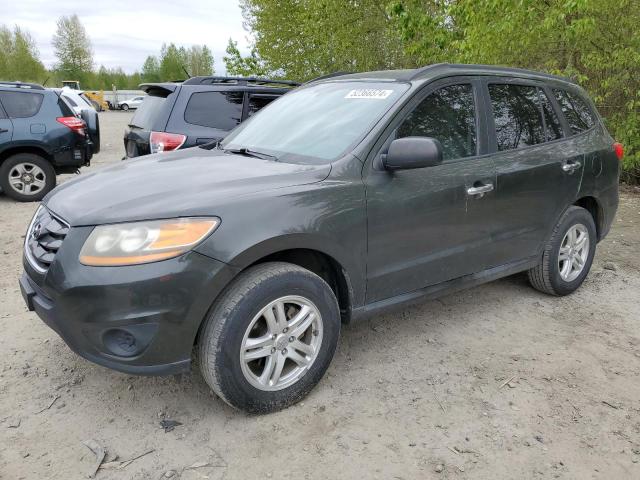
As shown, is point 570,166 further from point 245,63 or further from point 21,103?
point 245,63

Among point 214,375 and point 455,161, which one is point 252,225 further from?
point 455,161

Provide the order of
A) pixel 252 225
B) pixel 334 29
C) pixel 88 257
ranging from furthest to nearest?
pixel 334 29
pixel 252 225
pixel 88 257

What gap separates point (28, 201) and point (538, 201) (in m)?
7.17

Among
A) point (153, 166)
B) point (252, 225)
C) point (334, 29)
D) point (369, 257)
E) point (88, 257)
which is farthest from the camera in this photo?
point (334, 29)

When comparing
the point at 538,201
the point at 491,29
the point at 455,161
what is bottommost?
the point at 538,201

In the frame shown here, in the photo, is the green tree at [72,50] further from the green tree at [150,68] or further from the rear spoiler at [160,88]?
the rear spoiler at [160,88]

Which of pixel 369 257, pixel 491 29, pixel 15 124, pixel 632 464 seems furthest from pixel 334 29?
pixel 632 464

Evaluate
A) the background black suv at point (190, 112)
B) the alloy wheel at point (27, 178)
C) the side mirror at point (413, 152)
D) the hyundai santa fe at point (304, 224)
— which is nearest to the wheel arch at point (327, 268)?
the hyundai santa fe at point (304, 224)

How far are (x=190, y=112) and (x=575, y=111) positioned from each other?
401 cm

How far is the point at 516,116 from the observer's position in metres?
3.82

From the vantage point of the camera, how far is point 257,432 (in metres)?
2.65

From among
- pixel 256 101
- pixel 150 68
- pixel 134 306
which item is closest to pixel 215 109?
pixel 256 101

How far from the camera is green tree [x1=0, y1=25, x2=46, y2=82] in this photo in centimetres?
6094

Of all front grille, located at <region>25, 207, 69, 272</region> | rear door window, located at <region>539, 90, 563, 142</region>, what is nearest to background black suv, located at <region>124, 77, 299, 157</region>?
front grille, located at <region>25, 207, 69, 272</region>
